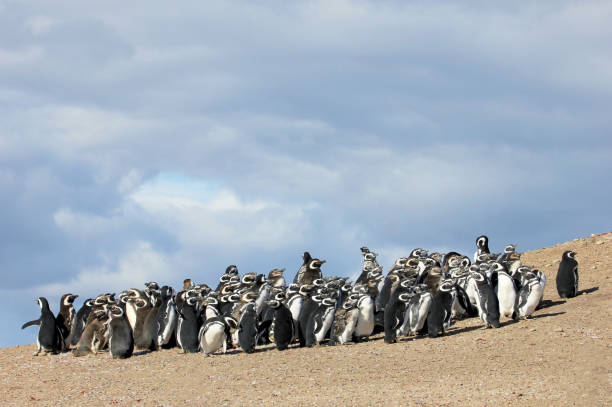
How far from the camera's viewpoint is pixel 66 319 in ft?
65.5

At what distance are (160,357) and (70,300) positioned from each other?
4181 mm

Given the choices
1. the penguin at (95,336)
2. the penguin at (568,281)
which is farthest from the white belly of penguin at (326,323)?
the penguin at (568,281)

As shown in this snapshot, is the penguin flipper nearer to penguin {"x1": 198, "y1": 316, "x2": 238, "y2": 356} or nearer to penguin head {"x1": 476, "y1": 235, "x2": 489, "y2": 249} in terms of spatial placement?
penguin {"x1": 198, "y1": 316, "x2": 238, "y2": 356}

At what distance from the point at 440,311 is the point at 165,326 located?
628 centimetres

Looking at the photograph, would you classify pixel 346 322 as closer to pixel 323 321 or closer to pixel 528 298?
pixel 323 321

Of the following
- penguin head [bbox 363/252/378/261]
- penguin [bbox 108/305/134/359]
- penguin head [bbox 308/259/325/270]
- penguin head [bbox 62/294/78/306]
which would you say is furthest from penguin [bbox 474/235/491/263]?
penguin head [bbox 62/294/78/306]

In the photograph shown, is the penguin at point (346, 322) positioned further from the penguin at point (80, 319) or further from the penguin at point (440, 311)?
the penguin at point (80, 319)

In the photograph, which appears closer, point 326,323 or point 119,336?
point 326,323

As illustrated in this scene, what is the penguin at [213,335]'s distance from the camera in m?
16.7

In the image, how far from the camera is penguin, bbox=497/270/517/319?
17484 mm

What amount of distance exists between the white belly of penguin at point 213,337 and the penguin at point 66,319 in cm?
462

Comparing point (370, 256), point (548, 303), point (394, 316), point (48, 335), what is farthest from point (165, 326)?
point (548, 303)

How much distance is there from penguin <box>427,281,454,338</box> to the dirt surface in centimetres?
36

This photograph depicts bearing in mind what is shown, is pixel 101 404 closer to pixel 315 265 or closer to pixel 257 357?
pixel 257 357
